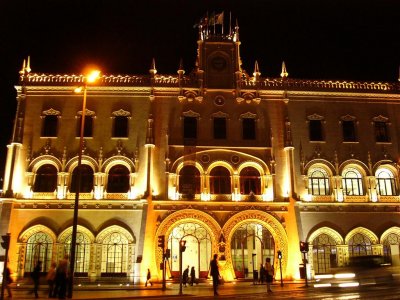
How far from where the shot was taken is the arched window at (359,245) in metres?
34.8

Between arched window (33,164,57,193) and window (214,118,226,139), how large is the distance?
42.3 feet

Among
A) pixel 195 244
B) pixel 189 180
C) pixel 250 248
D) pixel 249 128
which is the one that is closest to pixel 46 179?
pixel 189 180

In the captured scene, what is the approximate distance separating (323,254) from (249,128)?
1127 centimetres

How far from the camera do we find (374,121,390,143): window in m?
37.7

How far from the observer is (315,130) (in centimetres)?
3753

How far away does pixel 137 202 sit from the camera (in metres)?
34.6

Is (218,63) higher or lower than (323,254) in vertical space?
higher

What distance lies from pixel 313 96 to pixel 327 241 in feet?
38.7

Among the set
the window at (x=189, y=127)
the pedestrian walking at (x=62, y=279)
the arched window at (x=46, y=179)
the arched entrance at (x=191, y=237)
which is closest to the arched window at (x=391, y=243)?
the arched entrance at (x=191, y=237)

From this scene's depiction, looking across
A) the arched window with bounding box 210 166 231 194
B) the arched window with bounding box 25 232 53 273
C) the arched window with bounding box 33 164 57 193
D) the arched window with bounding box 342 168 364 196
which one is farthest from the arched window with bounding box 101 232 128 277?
the arched window with bounding box 342 168 364 196

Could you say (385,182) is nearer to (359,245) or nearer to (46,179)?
(359,245)

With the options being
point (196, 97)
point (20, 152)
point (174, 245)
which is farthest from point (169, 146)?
point (20, 152)

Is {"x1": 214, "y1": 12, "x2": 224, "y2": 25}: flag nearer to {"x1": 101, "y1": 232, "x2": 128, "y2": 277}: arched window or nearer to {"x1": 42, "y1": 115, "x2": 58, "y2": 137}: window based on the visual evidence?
{"x1": 42, "y1": 115, "x2": 58, "y2": 137}: window

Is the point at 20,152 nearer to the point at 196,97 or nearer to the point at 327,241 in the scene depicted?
the point at 196,97
